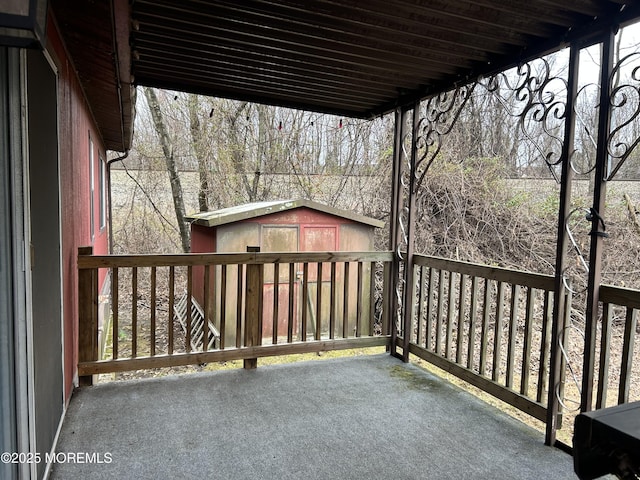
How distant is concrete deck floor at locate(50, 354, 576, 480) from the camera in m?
2.23

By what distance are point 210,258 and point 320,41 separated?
1827 mm

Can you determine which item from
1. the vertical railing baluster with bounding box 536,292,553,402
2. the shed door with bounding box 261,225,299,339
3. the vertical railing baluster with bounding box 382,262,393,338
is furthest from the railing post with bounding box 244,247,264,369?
the shed door with bounding box 261,225,299,339

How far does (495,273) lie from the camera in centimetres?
309

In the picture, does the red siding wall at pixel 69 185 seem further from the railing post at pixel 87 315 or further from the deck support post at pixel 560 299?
the deck support post at pixel 560 299

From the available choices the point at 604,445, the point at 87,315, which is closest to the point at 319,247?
the point at 87,315

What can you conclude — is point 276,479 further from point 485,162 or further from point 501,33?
point 485,162

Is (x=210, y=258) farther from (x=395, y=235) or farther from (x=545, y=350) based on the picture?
(x=545, y=350)

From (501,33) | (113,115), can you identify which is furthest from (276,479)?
(113,115)

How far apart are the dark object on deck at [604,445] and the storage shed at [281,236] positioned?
4.85m

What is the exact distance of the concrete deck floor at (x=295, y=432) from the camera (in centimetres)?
223

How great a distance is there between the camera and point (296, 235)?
6.66m

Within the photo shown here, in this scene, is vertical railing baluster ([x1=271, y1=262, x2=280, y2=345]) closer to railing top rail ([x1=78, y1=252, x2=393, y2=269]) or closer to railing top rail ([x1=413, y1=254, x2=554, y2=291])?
railing top rail ([x1=78, y1=252, x2=393, y2=269])

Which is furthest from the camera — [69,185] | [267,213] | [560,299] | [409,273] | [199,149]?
[199,149]

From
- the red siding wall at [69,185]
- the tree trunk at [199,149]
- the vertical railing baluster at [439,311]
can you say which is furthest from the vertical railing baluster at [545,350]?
the tree trunk at [199,149]
